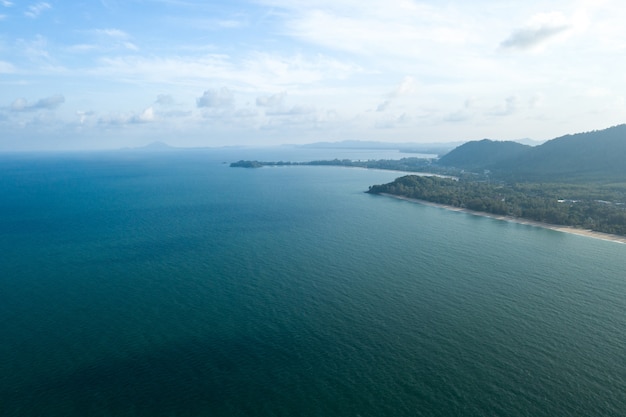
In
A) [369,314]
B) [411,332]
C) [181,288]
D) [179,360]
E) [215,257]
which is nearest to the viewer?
[179,360]

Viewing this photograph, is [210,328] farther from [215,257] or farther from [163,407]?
[215,257]

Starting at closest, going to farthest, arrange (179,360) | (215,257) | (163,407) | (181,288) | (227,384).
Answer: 1. (163,407)
2. (227,384)
3. (179,360)
4. (181,288)
5. (215,257)

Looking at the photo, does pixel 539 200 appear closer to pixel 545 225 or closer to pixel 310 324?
pixel 545 225

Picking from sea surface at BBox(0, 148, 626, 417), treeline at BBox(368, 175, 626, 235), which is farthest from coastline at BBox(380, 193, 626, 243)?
sea surface at BBox(0, 148, 626, 417)

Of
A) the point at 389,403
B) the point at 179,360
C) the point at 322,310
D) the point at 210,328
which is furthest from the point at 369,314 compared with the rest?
the point at 179,360

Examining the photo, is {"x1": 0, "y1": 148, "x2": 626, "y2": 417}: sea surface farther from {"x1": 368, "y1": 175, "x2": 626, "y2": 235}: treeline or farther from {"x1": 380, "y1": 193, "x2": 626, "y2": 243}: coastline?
{"x1": 368, "y1": 175, "x2": 626, "y2": 235}: treeline
